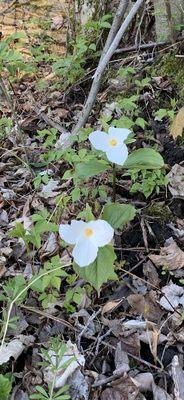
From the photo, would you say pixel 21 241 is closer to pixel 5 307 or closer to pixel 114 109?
pixel 5 307

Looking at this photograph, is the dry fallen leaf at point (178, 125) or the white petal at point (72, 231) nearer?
the white petal at point (72, 231)

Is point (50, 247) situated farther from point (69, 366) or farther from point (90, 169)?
point (69, 366)

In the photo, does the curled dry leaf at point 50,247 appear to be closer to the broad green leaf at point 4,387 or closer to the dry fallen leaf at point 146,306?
the dry fallen leaf at point 146,306

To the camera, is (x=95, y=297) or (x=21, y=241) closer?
(x=95, y=297)

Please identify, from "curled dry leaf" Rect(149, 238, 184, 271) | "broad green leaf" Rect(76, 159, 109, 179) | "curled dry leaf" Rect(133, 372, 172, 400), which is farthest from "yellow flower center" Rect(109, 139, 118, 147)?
"curled dry leaf" Rect(133, 372, 172, 400)

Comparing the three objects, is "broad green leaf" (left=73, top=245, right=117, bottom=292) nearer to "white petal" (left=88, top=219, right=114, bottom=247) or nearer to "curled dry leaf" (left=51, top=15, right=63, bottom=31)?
"white petal" (left=88, top=219, right=114, bottom=247)

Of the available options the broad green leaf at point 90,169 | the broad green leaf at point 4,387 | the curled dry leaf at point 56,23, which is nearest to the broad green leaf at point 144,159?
the broad green leaf at point 90,169

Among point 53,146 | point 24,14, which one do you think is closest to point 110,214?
point 53,146
